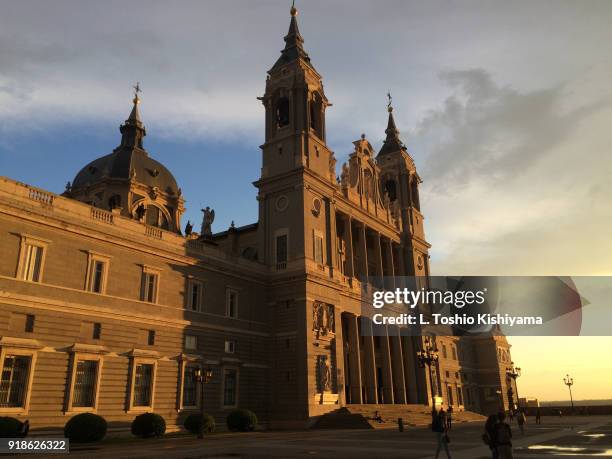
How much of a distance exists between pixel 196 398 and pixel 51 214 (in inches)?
613

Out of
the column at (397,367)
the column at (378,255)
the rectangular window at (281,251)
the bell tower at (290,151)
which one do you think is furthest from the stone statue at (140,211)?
the column at (397,367)

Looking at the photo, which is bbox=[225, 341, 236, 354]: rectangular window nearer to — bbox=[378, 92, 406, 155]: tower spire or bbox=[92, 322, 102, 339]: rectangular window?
bbox=[92, 322, 102, 339]: rectangular window

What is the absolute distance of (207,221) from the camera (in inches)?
2537

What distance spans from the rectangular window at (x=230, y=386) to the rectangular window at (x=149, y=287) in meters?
8.32

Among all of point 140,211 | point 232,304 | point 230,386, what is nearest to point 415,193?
point 140,211

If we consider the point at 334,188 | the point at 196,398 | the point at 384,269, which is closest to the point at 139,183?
the point at 334,188

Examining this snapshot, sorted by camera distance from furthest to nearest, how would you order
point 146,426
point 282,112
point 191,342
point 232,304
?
point 282,112 → point 232,304 → point 191,342 → point 146,426

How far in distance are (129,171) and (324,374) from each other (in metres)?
38.1

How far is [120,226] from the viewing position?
3341 centimetres

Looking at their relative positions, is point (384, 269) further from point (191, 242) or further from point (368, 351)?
point (191, 242)

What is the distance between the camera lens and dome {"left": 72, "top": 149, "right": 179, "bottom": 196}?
6550 cm

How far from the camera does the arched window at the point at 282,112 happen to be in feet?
169

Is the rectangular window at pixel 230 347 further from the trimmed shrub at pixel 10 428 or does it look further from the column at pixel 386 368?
the column at pixel 386 368

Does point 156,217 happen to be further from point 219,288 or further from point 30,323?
point 30,323
